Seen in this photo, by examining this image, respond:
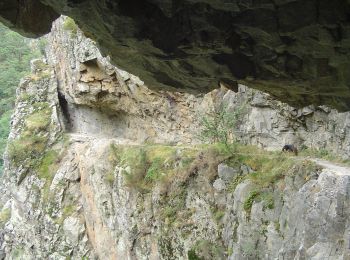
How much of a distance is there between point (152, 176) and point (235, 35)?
12.8 meters

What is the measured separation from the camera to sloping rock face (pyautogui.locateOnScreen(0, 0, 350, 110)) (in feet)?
18.0

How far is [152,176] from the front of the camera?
18.6 metres

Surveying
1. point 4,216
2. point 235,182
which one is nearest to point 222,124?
point 235,182

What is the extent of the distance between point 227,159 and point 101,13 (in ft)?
33.5

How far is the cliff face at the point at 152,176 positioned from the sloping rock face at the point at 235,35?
3.79 meters

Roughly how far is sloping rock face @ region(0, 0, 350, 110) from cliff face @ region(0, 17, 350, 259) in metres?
3.79

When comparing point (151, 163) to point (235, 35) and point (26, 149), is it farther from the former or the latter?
point (235, 35)

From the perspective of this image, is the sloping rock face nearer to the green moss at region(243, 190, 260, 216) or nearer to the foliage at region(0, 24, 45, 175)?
the green moss at region(243, 190, 260, 216)

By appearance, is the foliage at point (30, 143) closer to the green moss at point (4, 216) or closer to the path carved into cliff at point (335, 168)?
the green moss at point (4, 216)

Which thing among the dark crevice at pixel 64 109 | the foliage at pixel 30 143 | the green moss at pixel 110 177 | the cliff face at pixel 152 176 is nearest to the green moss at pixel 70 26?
the cliff face at pixel 152 176

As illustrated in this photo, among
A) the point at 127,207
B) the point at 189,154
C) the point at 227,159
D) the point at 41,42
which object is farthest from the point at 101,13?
the point at 41,42

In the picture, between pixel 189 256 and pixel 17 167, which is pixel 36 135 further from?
pixel 189 256

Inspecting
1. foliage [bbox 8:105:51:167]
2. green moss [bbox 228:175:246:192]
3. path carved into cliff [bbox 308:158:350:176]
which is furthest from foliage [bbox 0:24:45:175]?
path carved into cliff [bbox 308:158:350:176]

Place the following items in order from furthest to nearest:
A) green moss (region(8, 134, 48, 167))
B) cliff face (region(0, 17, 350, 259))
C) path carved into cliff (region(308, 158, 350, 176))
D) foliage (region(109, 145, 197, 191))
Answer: green moss (region(8, 134, 48, 167)) → foliage (region(109, 145, 197, 191)) → cliff face (region(0, 17, 350, 259)) → path carved into cliff (region(308, 158, 350, 176))
